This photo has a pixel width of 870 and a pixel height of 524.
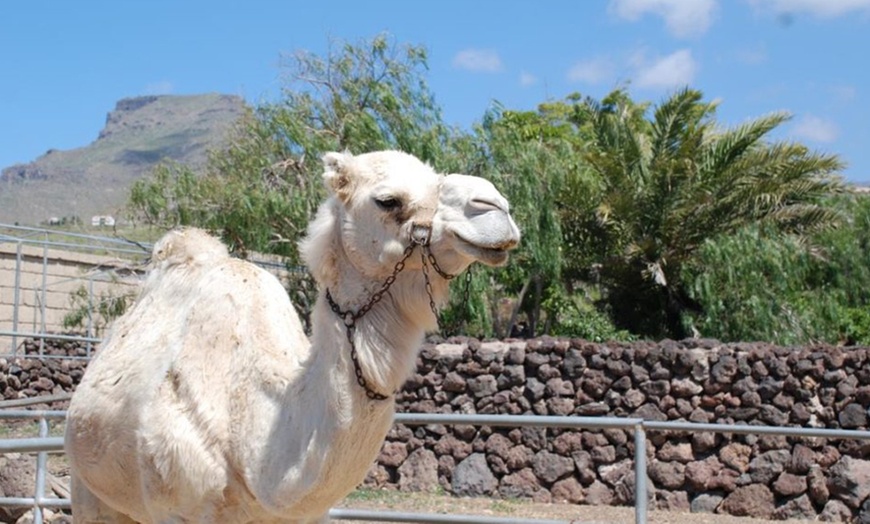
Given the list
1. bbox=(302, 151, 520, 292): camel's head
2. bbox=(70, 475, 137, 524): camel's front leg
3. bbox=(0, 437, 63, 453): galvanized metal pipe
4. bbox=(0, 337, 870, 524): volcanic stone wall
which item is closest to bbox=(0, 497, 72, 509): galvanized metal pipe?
bbox=(70, 475, 137, 524): camel's front leg

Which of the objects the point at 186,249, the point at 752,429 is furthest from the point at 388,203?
the point at 752,429

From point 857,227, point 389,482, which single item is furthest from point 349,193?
point 857,227

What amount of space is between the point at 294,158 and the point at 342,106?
4.15 ft

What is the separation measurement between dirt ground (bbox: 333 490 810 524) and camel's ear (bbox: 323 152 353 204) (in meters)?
8.65

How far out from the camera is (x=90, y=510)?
4758 millimetres

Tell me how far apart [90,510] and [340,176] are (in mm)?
2068

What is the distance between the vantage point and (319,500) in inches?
141

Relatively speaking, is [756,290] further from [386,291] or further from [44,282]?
[386,291]

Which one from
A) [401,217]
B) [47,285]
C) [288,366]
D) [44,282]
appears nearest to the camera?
[401,217]

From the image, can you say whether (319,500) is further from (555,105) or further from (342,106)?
(555,105)

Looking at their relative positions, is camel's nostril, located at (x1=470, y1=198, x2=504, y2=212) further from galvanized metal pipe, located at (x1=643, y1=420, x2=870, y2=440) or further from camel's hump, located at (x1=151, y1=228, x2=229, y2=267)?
galvanized metal pipe, located at (x1=643, y1=420, x2=870, y2=440)

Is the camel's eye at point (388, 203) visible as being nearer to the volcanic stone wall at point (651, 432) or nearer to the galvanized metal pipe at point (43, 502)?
the galvanized metal pipe at point (43, 502)

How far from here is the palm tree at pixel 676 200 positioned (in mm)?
18516

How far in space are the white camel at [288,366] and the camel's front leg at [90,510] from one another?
0.09 m
